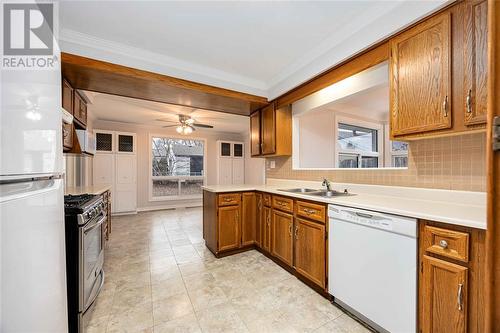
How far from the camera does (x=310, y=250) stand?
2.06 metres

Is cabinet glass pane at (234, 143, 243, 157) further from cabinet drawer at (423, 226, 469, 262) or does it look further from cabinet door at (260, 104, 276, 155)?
cabinet drawer at (423, 226, 469, 262)

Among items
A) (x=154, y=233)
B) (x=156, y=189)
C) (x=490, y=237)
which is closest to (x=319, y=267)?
(x=490, y=237)

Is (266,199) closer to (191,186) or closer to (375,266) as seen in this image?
(375,266)

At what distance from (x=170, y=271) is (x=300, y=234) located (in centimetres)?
157

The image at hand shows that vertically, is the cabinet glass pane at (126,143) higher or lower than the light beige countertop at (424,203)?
higher

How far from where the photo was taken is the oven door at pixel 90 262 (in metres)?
1.46

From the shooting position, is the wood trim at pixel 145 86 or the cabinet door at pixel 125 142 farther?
the cabinet door at pixel 125 142

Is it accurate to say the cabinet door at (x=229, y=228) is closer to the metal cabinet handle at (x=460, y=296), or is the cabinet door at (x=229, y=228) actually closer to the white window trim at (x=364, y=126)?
the metal cabinet handle at (x=460, y=296)

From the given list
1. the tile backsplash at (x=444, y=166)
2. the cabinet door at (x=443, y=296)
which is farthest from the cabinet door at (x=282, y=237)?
the cabinet door at (x=443, y=296)

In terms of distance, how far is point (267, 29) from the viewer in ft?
6.66

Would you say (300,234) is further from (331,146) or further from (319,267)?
(331,146)

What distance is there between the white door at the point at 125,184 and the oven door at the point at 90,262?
3.74 m

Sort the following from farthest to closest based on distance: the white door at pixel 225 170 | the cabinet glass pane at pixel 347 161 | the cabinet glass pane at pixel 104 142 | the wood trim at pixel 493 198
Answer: the white door at pixel 225 170
the cabinet glass pane at pixel 104 142
the cabinet glass pane at pixel 347 161
the wood trim at pixel 493 198

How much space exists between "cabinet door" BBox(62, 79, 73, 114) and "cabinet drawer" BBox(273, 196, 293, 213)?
2.71 m
